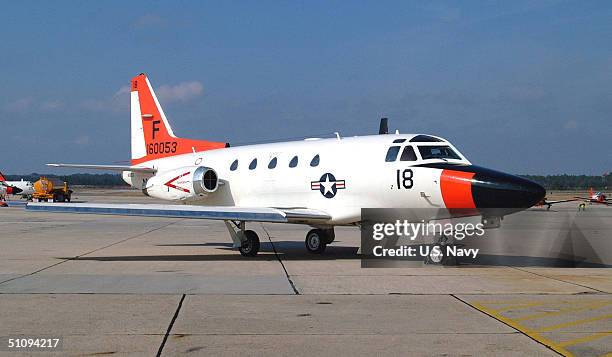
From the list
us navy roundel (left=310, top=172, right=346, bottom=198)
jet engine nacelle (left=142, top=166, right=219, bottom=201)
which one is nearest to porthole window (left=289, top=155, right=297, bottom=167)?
us navy roundel (left=310, top=172, right=346, bottom=198)

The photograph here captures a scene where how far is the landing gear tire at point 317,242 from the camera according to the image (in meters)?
19.5

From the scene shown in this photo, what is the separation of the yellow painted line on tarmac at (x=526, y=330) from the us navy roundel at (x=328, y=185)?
730cm

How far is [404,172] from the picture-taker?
16078mm

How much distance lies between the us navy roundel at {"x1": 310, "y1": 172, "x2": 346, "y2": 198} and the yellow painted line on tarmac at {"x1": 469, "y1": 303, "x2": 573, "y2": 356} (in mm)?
7300

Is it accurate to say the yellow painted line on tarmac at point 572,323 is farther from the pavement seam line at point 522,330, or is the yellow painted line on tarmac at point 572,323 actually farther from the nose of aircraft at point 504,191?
the nose of aircraft at point 504,191

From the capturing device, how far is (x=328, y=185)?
17406 millimetres

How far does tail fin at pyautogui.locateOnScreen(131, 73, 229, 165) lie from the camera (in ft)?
76.0

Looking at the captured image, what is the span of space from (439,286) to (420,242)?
8.24 meters

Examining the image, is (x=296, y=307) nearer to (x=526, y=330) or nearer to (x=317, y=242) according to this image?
(x=526, y=330)

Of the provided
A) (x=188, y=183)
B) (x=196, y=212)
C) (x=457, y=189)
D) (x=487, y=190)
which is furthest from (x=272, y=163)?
(x=487, y=190)

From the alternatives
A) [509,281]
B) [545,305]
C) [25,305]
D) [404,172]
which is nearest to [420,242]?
[404,172]

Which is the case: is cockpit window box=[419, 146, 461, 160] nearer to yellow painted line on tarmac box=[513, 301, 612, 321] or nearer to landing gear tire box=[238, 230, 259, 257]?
landing gear tire box=[238, 230, 259, 257]

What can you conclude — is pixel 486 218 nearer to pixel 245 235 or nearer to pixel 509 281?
pixel 509 281

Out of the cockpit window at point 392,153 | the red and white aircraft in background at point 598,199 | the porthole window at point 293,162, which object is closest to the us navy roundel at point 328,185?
the porthole window at point 293,162
